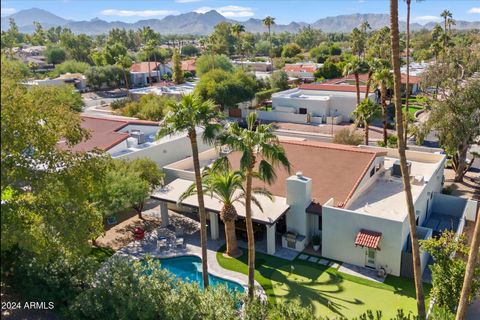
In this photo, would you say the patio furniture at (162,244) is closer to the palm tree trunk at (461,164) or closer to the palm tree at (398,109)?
the palm tree at (398,109)

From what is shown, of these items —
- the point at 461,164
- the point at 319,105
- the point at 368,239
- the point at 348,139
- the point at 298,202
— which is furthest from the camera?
the point at 319,105

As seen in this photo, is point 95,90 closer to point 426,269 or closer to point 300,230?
point 300,230

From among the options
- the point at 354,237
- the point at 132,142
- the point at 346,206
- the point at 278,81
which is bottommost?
the point at 354,237

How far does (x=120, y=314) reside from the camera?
614 inches

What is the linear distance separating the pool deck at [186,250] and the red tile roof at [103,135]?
9253 mm

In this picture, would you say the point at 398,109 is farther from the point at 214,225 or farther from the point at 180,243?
the point at 180,243

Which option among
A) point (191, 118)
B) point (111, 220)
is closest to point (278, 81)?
point (111, 220)

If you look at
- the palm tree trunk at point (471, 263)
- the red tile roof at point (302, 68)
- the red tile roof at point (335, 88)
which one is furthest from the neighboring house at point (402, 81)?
the palm tree trunk at point (471, 263)

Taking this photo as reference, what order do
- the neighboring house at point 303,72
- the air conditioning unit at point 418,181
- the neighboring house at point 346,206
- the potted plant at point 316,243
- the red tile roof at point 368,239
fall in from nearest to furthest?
1. the red tile roof at point 368,239
2. the neighboring house at point 346,206
3. the potted plant at point 316,243
4. the air conditioning unit at point 418,181
5. the neighboring house at point 303,72

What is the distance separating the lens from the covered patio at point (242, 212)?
24922mm

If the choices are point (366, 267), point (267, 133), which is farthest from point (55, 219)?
point (366, 267)

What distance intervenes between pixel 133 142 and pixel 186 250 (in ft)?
49.6

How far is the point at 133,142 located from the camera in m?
37.8

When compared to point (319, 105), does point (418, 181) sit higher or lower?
lower
